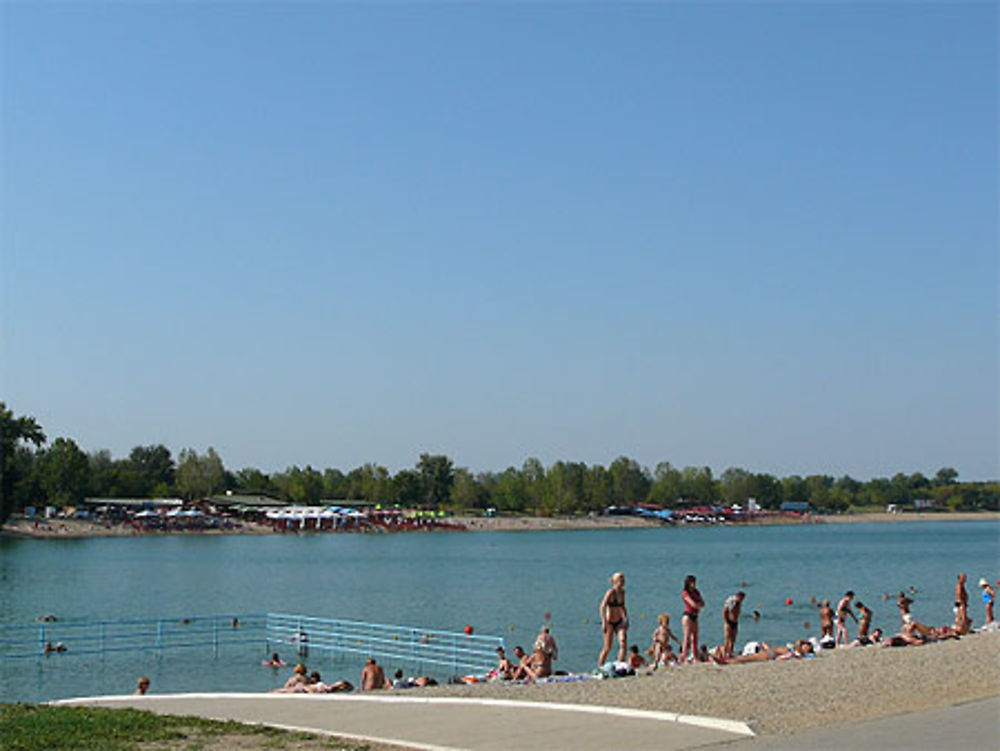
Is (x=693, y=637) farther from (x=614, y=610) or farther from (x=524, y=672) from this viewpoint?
(x=524, y=672)

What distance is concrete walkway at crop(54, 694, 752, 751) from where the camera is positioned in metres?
11.8

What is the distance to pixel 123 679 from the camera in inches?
1201

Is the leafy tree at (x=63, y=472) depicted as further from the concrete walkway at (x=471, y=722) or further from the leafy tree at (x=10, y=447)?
the concrete walkway at (x=471, y=722)

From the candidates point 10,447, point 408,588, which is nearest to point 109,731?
→ point 408,588

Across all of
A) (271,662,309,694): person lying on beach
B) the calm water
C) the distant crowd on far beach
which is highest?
the distant crowd on far beach

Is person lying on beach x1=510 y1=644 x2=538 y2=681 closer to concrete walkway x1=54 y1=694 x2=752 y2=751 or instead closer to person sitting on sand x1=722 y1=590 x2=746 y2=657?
person sitting on sand x1=722 y1=590 x2=746 y2=657

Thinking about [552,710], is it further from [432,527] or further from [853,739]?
[432,527]

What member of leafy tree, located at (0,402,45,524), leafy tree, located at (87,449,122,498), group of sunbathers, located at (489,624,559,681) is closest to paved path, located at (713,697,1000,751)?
group of sunbathers, located at (489,624,559,681)

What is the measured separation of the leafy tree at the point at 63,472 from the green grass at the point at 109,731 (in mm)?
135662

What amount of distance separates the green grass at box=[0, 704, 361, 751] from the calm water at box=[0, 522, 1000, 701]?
47.7 ft

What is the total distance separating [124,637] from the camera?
36406mm

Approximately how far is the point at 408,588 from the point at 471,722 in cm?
5091

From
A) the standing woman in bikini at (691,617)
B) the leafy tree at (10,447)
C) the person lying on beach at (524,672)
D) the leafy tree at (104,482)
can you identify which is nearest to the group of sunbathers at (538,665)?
the person lying on beach at (524,672)

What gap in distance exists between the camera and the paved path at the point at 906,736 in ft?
37.3
